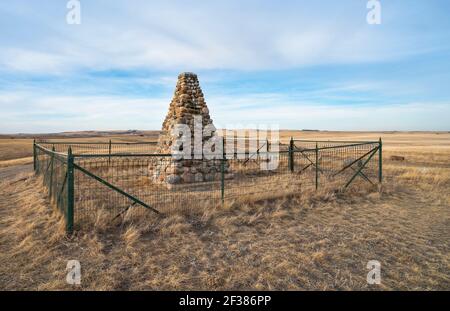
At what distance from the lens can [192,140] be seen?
504 inches

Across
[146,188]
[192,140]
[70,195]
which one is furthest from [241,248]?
[192,140]

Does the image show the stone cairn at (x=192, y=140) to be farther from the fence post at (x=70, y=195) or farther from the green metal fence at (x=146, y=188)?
the fence post at (x=70, y=195)

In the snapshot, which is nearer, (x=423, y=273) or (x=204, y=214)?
(x=423, y=273)

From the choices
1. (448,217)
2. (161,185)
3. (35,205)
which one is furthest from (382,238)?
(35,205)

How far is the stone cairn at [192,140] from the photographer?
12.2 meters

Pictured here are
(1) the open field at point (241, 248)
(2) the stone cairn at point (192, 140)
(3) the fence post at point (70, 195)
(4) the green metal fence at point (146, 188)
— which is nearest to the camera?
(1) the open field at point (241, 248)

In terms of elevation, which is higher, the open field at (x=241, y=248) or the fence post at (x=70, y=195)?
the fence post at (x=70, y=195)

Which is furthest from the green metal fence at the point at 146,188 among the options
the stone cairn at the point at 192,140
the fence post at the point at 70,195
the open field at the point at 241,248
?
the open field at the point at 241,248

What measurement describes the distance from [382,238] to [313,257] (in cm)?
219

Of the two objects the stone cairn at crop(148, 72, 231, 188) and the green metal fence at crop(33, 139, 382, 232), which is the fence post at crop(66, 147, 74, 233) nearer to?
the green metal fence at crop(33, 139, 382, 232)

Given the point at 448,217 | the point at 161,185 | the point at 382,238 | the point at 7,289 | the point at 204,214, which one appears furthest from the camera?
the point at 161,185

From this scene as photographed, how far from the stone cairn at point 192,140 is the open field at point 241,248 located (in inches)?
182
